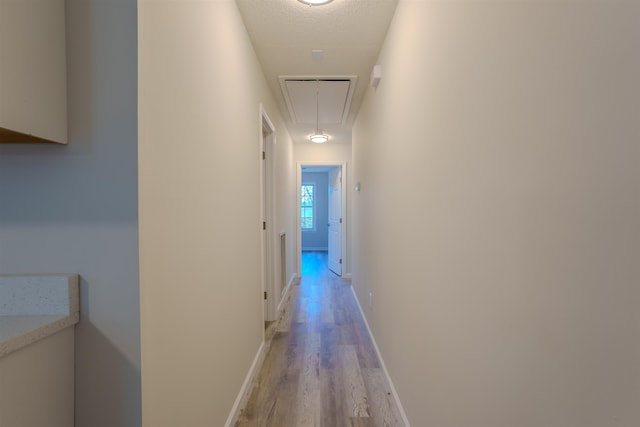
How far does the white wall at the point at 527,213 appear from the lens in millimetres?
482

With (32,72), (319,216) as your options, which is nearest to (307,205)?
(319,216)

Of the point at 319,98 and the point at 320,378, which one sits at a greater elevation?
the point at 319,98

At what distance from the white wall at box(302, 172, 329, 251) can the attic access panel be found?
15.3 feet

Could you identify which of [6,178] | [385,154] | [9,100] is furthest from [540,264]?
[385,154]

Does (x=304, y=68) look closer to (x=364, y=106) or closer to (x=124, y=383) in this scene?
(x=364, y=106)

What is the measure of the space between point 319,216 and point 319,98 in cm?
585

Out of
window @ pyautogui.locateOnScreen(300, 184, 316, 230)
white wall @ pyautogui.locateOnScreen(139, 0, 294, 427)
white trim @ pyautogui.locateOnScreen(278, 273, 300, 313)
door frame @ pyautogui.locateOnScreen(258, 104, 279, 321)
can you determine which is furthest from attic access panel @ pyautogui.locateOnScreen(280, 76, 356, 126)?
window @ pyautogui.locateOnScreen(300, 184, 316, 230)

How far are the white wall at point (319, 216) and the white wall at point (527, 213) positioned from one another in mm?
7349

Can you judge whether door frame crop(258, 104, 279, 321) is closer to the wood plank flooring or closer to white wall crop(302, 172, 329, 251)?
the wood plank flooring

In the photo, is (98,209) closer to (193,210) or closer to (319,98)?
(193,210)

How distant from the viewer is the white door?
5.47m

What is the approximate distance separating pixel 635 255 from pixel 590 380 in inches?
10.0

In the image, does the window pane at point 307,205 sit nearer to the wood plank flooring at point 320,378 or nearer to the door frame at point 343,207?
the door frame at point 343,207

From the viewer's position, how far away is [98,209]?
2.79 feet
